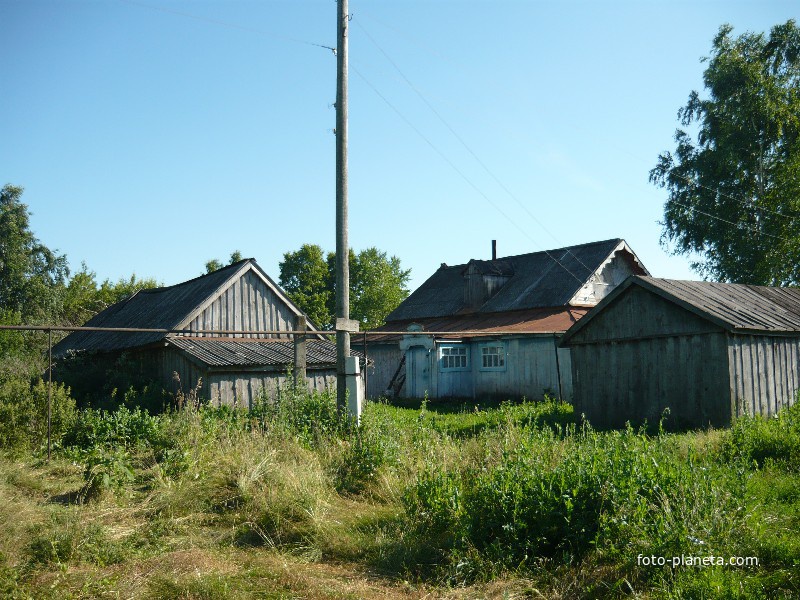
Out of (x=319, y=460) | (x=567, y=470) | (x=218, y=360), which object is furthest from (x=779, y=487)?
(x=218, y=360)

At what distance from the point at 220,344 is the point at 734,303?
12979mm

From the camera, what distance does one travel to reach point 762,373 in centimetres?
1364

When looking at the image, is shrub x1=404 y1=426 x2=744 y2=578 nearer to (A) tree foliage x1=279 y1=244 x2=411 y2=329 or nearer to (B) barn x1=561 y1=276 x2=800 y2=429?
(B) barn x1=561 y1=276 x2=800 y2=429

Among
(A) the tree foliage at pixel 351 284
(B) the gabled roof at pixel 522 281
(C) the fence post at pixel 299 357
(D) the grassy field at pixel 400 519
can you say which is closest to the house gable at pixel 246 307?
(C) the fence post at pixel 299 357

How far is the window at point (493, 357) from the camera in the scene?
24.5 m

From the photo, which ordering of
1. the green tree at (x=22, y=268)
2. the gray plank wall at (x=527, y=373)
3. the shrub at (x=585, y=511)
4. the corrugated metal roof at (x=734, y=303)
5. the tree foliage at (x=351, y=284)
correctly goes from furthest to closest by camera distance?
the tree foliage at (x=351, y=284) → the green tree at (x=22, y=268) → the gray plank wall at (x=527, y=373) → the corrugated metal roof at (x=734, y=303) → the shrub at (x=585, y=511)

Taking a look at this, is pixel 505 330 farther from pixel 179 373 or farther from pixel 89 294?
pixel 89 294

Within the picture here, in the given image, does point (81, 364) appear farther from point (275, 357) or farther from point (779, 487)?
point (779, 487)

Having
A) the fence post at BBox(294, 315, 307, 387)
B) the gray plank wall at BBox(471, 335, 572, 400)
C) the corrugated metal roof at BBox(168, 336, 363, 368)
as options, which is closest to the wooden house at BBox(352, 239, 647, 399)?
the gray plank wall at BBox(471, 335, 572, 400)

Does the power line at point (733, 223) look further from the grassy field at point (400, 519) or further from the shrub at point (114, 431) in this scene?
the shrub at point (114, 431)

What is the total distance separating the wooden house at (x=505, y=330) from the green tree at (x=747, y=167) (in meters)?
7.06

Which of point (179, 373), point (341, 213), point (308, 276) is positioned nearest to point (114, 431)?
point (341, 213)

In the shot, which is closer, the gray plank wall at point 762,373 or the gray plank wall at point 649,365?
the gray plank wall at point 762,373

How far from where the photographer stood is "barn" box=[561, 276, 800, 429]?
43.0 ft
